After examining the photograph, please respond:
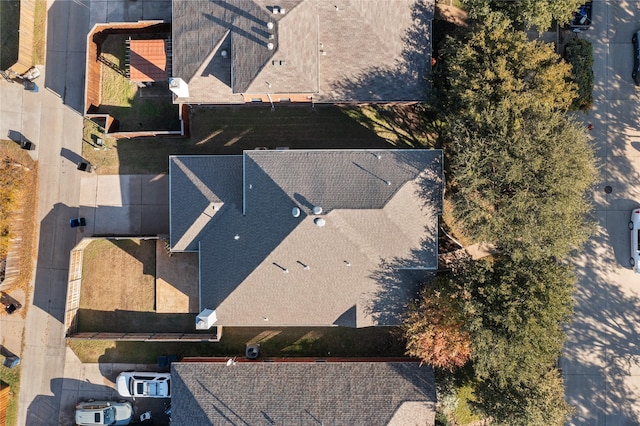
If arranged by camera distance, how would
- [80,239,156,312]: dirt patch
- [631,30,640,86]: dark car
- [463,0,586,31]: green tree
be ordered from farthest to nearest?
[80,239,156,312]: dirt patch
[631,30,640,86]: dark car
[463,0,586,31]: green tree

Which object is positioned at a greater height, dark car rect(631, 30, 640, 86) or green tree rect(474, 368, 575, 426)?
dark car rect(631, 30, 640, 86)

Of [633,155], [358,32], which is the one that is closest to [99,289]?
[358,32]

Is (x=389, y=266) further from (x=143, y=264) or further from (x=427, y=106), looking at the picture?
(x=143, y=264)

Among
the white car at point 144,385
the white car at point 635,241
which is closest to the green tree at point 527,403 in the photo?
the white car at point 635,241

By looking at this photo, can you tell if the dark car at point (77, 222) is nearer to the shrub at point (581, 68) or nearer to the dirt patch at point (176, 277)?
the dirt patch at point (176, 277)

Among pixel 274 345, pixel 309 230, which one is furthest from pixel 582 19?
pixel 274 345

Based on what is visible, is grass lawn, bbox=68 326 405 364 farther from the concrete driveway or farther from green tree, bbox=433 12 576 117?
green tree, bbox=433 12 576 117

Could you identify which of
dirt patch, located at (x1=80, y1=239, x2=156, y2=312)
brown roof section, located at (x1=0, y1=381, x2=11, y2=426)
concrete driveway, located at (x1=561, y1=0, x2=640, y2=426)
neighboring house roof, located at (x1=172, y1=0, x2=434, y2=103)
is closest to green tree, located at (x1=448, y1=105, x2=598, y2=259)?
neighboring house roof, located at (x1=172, y1=0, x2=434, y2=103)

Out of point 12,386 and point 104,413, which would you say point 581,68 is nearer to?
point 104,413
